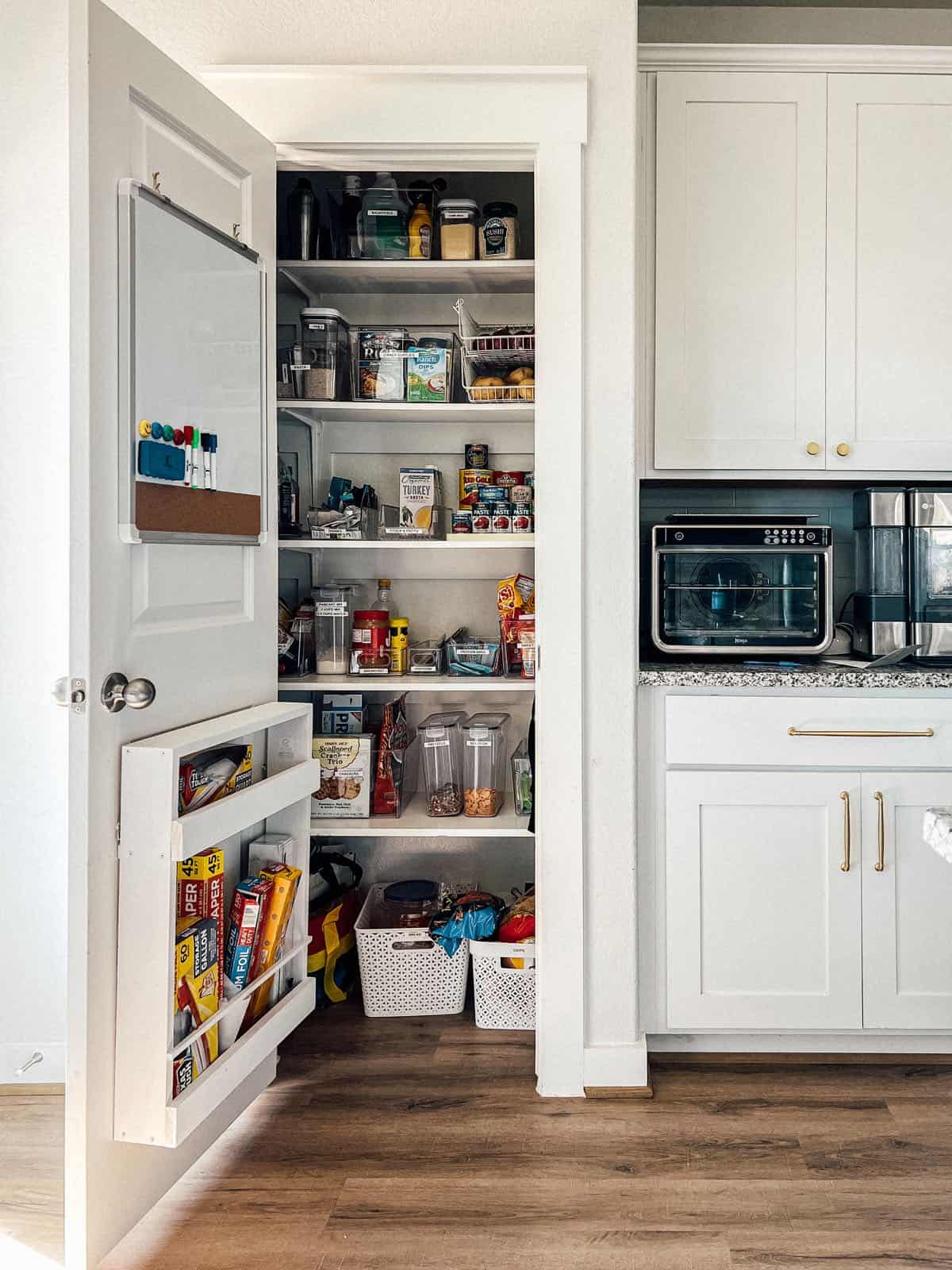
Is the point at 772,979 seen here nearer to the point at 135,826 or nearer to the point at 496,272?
the point at 135,826

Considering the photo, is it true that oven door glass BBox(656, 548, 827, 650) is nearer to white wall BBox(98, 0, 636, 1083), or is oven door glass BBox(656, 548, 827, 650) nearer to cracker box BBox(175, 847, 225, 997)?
white wall BBox(98, 0, 636, 1083)

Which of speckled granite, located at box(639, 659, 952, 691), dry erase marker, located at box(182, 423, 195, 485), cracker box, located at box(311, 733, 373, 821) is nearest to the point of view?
dry erase marker, located at box(182, 423, 195, 485)

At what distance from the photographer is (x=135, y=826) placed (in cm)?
156

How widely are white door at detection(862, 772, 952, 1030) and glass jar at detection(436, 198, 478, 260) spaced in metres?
1.57

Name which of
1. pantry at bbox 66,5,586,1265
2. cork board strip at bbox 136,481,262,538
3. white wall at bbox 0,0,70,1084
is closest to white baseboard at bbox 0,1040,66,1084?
white wall at bbox 0,0,70,1084

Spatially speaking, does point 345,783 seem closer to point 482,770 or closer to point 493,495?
point 482,770

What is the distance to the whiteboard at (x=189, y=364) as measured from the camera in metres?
1.57

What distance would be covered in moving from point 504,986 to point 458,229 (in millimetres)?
1873

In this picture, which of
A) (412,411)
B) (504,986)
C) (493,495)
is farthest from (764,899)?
(412,411)

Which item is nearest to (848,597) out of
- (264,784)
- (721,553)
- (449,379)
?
(721,553)

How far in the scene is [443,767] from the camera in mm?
2516

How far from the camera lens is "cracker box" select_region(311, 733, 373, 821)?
Result: 245 centimetres

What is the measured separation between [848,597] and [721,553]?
52 cm

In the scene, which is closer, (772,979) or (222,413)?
(222,413)
